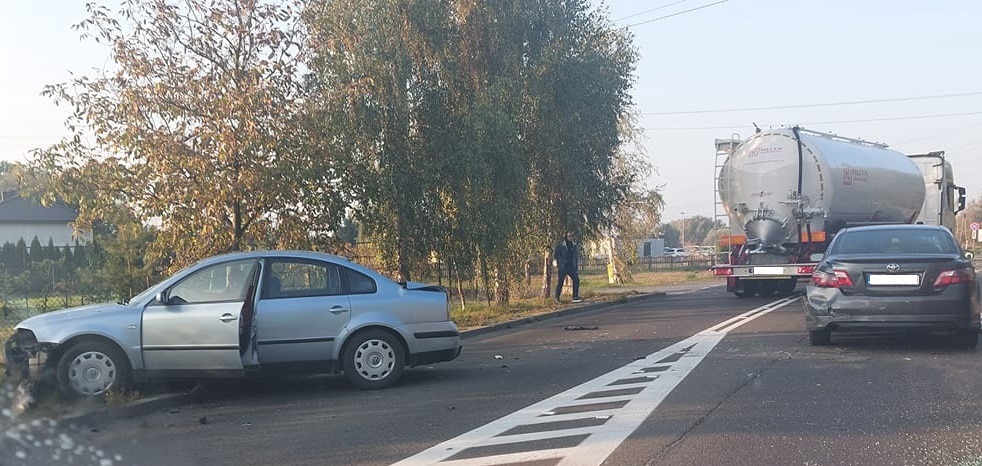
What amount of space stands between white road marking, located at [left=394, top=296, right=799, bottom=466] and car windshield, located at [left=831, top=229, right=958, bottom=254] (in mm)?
3022

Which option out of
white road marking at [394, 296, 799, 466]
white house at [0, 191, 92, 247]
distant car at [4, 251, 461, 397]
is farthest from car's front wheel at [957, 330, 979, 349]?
white house at [0, 191, 92, 247]

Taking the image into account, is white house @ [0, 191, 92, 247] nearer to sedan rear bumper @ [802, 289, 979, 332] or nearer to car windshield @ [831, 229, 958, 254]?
car windshield @ [831, 229, 958, 254]

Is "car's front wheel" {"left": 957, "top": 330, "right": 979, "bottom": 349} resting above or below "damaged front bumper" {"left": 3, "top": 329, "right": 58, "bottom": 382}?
below

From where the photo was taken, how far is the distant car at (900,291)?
10570 mm

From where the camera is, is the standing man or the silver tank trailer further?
the standing man

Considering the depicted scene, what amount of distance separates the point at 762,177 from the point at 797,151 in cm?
98

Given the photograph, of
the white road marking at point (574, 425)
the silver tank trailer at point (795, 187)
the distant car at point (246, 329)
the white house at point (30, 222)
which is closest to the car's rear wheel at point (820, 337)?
the white road marking at point (574, 425)

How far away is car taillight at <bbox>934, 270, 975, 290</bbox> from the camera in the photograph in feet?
34.7

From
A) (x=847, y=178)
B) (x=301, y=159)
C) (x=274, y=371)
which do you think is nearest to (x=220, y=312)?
(x=274, y=371)

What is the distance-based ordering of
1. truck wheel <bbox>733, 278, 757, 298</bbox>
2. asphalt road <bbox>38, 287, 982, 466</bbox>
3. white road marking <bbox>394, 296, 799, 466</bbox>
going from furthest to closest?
truck wheel <bbox>733, 278, 757, 298</bbox> → asphalt road <bbox>38, 287, 982, 466</bbox> → white road marking <bbox>394, 296, 799, 466</bbox>

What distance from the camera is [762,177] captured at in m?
20.7

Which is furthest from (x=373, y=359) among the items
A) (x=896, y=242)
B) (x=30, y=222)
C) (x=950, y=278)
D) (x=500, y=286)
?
(x=30, y=222)

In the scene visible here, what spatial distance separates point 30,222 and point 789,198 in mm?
46383

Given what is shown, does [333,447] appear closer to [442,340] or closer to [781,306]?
[442,340]
